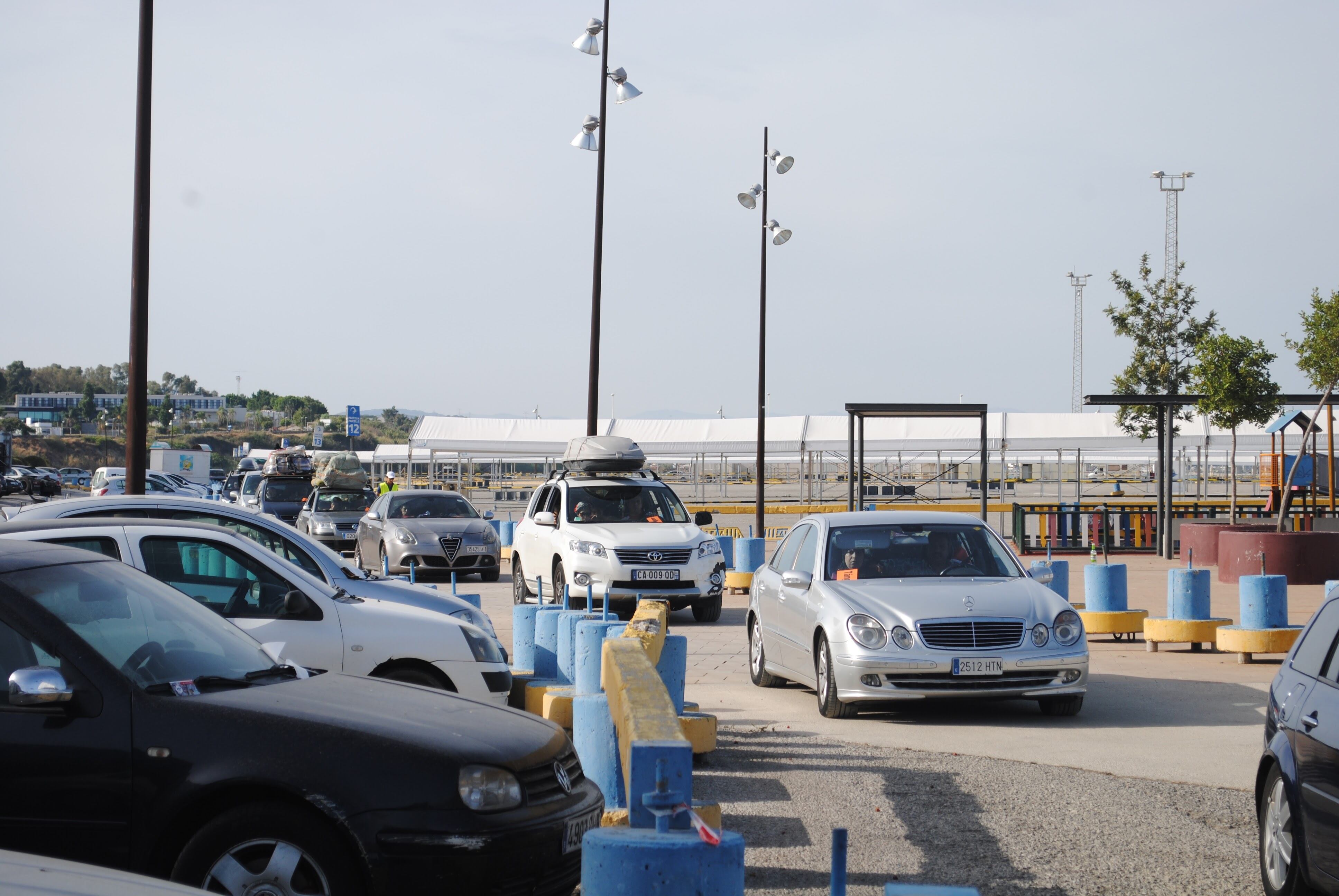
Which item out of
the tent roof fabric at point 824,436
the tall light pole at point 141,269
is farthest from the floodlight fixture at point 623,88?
the tent roof fabric at point 824,436

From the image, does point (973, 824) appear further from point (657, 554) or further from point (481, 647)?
point (657, 554)

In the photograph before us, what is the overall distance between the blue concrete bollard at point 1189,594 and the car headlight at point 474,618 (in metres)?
7.14

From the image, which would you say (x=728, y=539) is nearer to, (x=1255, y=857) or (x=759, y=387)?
(x=759, y=387)

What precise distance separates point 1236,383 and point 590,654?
18077 millimetres

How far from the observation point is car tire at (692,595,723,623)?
16.5 m

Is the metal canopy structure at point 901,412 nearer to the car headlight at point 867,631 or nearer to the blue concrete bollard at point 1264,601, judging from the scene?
the blue concrete bollard at point 1264,601

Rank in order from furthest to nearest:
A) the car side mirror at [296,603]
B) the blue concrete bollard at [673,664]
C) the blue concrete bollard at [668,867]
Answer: the blue concrete bollard at [673,664], the car side mirror at [296,603], the blue concrete bollard at [668,867]

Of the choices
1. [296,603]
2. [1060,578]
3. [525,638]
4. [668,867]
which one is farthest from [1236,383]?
[668,867]

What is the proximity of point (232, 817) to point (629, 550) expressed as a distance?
467 inches

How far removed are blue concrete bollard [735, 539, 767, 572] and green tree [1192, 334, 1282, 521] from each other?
797 cm

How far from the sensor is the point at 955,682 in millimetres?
9086

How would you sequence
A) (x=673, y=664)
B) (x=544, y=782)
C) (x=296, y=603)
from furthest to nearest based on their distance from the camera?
1. (x=673, y=664)
2. (x=296, y=603)
3. (x=544, y=782)

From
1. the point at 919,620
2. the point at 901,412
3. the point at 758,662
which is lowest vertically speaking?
the point at 758,662

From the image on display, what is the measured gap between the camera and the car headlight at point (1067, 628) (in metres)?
9.31
